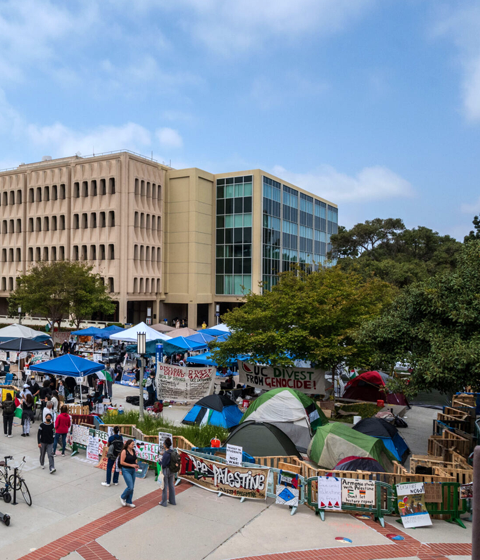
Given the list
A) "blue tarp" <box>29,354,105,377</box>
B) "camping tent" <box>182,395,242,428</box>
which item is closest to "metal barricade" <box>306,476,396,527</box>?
"camping tent" <box>182,395,242,428</box>

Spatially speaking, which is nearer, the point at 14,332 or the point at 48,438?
the point at 48,438

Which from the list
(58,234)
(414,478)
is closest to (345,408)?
(414,478)

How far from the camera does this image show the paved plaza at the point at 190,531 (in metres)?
8.66

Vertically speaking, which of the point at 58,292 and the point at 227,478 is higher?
the point at 58,292

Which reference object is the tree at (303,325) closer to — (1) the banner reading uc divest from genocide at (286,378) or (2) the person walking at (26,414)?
(1) the banner reading uc divest from genocide at (286,378)

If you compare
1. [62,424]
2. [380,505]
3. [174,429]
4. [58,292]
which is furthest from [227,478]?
[58,292]

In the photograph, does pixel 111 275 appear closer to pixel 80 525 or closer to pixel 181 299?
pixel 181 299

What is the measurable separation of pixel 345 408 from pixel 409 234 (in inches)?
2050

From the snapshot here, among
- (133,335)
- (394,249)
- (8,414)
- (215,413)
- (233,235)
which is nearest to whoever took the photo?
(8,414)

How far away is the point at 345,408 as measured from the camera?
21359 millimetres

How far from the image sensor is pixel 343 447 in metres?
12.2

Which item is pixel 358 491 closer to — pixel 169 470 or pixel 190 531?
pixel 190 531

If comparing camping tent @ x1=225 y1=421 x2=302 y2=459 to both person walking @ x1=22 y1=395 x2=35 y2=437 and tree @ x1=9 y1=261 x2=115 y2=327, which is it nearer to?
person walking @ x1=22 y1=395 x2=35 y2=437

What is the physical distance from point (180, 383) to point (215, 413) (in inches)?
187
